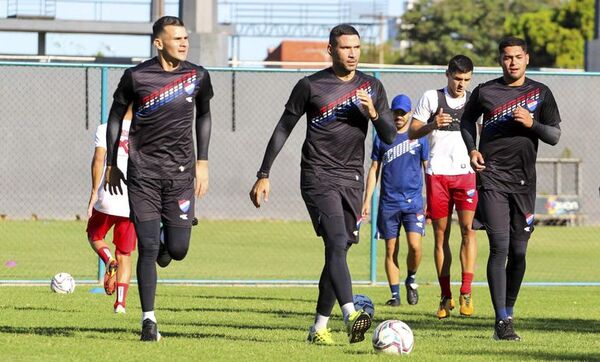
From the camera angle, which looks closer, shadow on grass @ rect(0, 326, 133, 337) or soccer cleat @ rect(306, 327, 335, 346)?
soccer cleat @ rect(306, 327, 335, 346)

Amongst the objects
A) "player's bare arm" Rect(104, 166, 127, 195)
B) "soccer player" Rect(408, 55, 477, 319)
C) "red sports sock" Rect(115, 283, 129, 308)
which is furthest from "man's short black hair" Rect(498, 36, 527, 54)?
"red sports sock" Rect(115, 283, 129, 308)

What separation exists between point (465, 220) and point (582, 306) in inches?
75.4

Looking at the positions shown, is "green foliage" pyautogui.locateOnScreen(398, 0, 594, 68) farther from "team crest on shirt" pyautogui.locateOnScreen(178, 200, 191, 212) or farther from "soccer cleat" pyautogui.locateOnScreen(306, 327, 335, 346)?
"soccer cleat" pyautogui.locateOnScreen(306, 327, 335, 346)

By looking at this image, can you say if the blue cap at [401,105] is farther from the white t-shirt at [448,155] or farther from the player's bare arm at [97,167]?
the player's bare arm at [97,167]

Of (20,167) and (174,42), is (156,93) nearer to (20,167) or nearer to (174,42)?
(174,42)

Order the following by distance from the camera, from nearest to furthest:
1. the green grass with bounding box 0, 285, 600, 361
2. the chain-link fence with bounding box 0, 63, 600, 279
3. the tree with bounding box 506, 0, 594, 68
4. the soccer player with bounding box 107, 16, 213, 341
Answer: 1. the green grass with bounding box 0, 285, 600, 361
2. the soccer player with bounding box 107, 16, 213, 341
3. the chain-link fence with bounding box 0, 63, 600, 279
4. the tree with bounding box 506, 0, 594, 68

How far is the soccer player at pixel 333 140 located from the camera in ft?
30.3

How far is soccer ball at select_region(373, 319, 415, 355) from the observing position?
28.6ft

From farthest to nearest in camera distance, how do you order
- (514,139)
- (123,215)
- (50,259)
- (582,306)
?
(50,259) < (582,306) < (123,215) < (514,139)

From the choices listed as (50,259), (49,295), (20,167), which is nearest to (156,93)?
(49,295)

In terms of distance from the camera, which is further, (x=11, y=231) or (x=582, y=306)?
(x=11, y=231)

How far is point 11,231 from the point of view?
1037 inches

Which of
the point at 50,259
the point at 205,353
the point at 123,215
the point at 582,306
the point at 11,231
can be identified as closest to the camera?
the point at 205,353

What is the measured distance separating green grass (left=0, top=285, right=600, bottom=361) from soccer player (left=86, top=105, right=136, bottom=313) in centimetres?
27
